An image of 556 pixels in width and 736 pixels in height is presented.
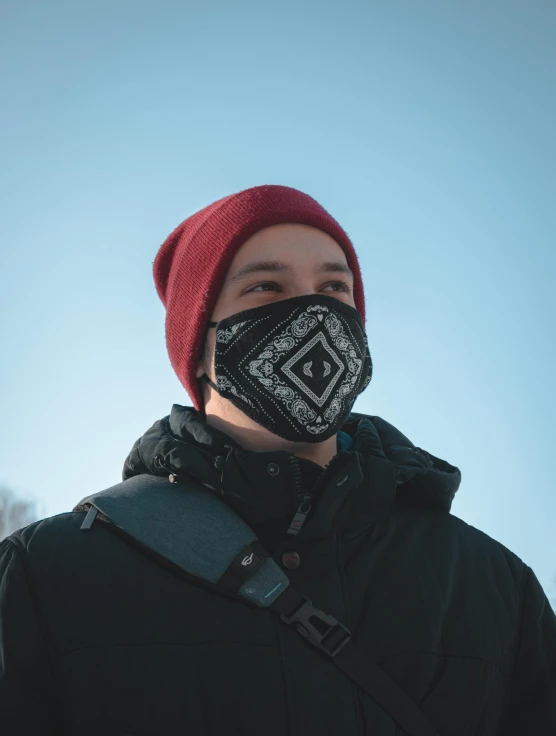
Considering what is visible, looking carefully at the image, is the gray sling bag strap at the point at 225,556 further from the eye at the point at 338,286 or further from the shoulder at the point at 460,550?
the eye at the point at 338,286

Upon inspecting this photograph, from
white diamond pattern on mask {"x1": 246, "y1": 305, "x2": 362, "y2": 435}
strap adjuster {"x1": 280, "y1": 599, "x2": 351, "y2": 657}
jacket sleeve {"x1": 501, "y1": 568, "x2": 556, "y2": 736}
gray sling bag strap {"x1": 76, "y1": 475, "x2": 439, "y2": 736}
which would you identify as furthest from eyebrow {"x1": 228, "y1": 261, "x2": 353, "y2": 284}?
jacket sleeve {"x1": 501, "y1": 568, "x2": 556, "y2": 736}

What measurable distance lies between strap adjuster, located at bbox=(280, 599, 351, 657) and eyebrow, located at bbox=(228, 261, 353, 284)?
1.47 metres

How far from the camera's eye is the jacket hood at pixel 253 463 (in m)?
2.77

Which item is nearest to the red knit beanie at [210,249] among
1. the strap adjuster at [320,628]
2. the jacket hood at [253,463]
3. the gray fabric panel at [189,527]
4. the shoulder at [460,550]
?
the jacket hood at [253,463]

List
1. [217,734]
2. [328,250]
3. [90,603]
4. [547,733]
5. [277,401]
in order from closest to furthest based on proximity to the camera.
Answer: [217,734]
[90,603]
[547,733]
[277,401]
[328,250]

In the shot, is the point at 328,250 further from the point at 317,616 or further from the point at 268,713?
the point at 268,713

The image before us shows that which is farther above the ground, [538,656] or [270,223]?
[270,223]

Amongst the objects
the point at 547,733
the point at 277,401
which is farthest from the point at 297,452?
the point at 547,733

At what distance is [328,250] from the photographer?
3.42m

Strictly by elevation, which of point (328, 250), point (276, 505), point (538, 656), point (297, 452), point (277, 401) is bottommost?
point (538, 656)

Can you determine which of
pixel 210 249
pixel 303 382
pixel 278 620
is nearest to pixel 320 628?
pixel 278 620

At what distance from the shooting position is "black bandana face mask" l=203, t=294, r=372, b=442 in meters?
3.05

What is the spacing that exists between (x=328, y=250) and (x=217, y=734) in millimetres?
2073

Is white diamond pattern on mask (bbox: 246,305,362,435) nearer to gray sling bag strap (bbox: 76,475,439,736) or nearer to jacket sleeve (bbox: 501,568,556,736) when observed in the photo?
gray sling bag strap (bbox: 76,475,439,736)
